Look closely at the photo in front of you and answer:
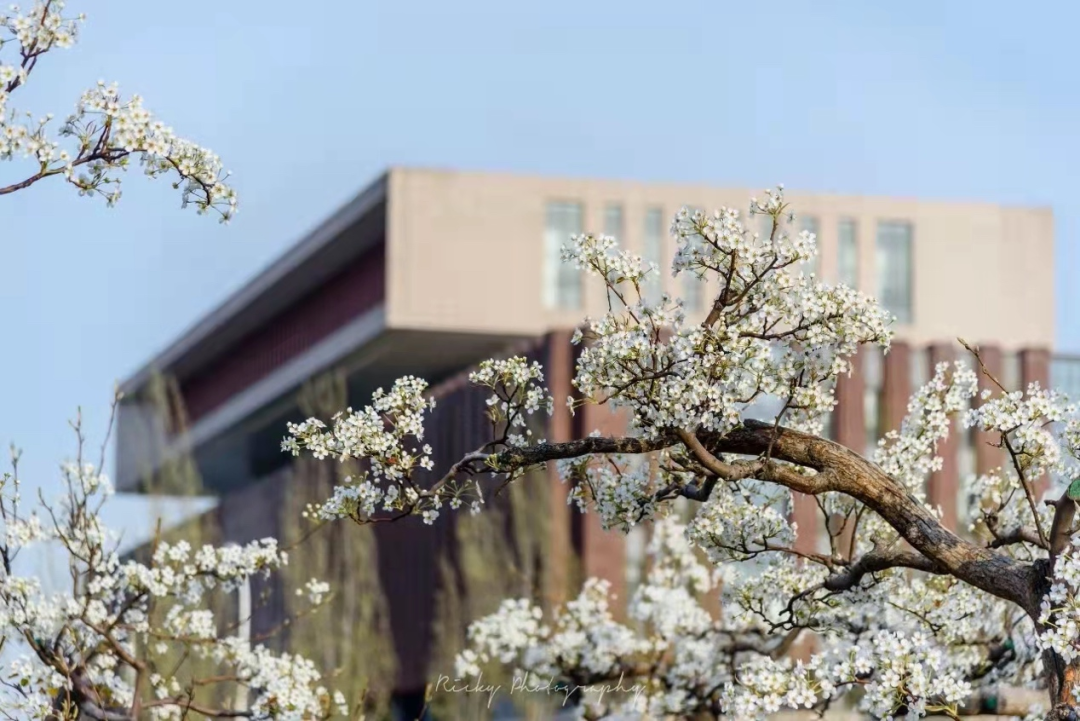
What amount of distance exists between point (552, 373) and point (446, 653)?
523cm

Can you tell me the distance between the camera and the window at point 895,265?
4356 centimetres

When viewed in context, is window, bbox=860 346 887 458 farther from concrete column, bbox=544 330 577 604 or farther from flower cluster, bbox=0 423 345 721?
flower cluster, bbox=0 423 345 721

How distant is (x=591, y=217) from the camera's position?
4231cm

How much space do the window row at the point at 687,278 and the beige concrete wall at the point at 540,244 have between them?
Result: 5.8 inches

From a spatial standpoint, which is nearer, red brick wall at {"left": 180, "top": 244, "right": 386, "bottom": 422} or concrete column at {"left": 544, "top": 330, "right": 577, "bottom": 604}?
concrete column at {"left": 544, "top": 330, "right": 577, "bottom": 604}

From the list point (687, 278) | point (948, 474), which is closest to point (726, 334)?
point (948, 474)

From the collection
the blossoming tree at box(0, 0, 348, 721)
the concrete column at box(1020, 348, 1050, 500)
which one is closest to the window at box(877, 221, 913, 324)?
the concrete column at box(1020, 348, 1050, 500)

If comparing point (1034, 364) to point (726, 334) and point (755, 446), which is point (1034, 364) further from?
point (726, 334)

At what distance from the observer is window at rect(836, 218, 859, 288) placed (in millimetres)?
43094

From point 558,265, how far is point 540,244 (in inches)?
27.6

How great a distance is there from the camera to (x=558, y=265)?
42.7 m

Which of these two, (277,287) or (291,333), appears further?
(291,333)

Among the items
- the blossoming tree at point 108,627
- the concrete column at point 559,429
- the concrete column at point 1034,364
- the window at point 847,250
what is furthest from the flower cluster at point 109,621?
the window at point 847,250

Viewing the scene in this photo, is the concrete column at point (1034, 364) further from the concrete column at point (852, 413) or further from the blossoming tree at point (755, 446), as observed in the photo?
the blossoming tree at point (755, 446)
